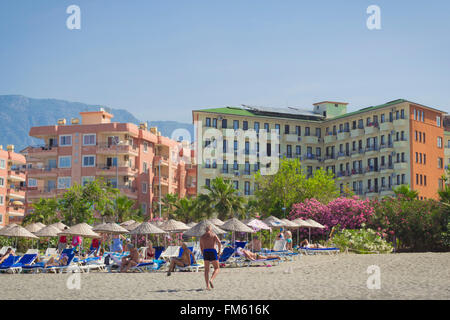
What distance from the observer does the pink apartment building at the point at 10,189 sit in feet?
297

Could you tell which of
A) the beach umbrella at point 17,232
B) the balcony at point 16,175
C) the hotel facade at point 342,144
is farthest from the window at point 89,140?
the beach umbrella at point 17,232

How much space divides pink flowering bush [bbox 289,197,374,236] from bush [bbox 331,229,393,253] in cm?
338

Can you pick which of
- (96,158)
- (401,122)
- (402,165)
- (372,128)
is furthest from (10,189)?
(401,122)

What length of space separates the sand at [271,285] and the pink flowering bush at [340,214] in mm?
18816

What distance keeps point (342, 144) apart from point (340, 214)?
44.6 metres

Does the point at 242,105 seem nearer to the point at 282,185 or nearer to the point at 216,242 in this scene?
the point at 282,185

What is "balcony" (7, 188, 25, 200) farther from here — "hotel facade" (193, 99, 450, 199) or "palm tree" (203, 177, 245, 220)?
"palm tree" (203, 177, 245, 220)

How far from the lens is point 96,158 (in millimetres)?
74625

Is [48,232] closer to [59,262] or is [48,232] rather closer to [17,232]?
[17,232]

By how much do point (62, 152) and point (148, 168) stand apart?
9869 mm

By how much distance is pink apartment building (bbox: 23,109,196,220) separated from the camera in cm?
7394

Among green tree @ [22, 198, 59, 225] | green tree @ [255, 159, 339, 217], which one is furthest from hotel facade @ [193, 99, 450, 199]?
green tree @ [22, 198, 59, 225]

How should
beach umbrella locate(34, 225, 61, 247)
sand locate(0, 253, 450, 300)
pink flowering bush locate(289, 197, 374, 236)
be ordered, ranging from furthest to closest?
pink flowering bush locate(289, 197, 374, 236) < beach umbrella locate(34, 225, 61, 247) < sand locate(0, 253, 450, 300)
